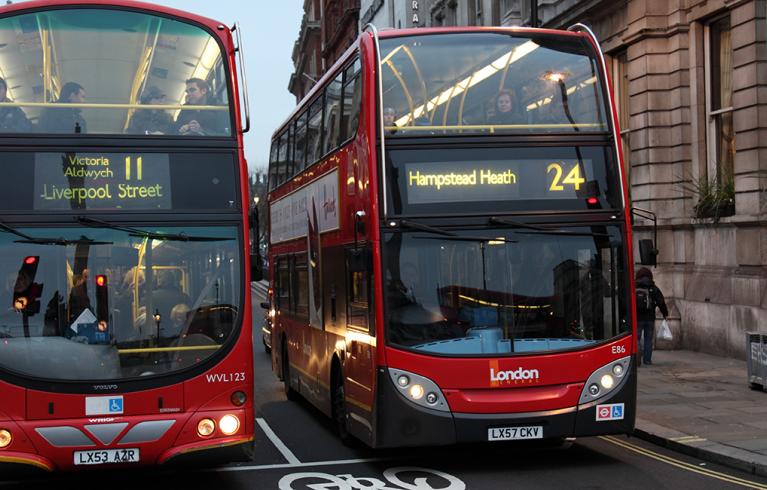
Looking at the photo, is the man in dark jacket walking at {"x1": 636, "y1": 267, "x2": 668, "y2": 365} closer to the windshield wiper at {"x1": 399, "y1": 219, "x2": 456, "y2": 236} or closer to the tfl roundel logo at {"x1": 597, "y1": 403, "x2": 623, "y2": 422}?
the tfl roundel logo at {"x1": 597, "y1": 403, "x2": 623, "y2": 422}

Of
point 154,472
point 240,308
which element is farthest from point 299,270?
point 240,308

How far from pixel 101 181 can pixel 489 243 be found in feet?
11.9

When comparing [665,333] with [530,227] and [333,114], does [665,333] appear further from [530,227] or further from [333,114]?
[530,227]

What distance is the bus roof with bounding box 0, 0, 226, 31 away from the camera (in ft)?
31.7

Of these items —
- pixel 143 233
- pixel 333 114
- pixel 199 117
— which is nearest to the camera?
pixel 143 233

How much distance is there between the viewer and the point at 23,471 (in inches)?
357

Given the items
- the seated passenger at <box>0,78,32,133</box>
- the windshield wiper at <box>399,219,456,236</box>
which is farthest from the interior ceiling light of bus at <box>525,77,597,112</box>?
the seated passenger at <box>0,78,32,133</box>

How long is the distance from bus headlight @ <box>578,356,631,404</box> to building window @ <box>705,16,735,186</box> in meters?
11.1

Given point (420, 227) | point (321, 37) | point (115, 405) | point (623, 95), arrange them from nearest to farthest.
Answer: point (115, 405) → point (420, 227) → point (623, 95) → point (321, 37)

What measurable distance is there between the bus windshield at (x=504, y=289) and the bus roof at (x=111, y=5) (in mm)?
2601

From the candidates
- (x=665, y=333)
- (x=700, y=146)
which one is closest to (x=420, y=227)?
(x=665, y=333)

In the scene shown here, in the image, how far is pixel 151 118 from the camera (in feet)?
31.8

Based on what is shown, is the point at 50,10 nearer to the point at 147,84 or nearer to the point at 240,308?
the point at 147,84

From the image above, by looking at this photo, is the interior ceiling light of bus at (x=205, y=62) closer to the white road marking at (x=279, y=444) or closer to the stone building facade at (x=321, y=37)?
the white road marking at (x=279, y=444)
